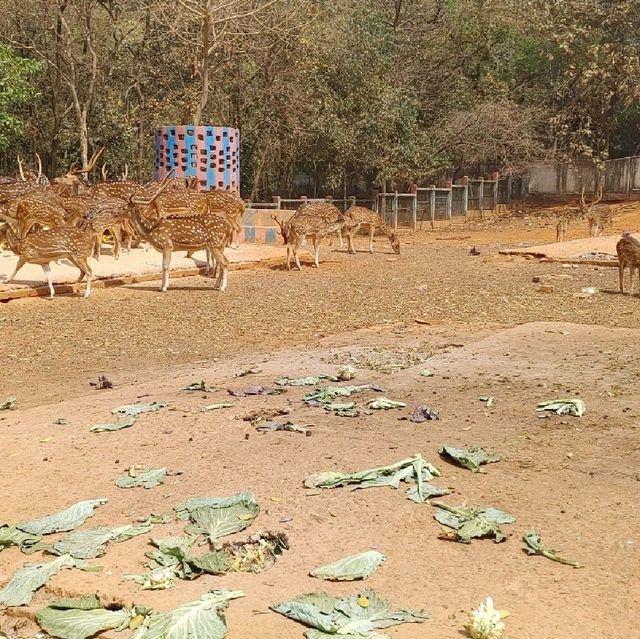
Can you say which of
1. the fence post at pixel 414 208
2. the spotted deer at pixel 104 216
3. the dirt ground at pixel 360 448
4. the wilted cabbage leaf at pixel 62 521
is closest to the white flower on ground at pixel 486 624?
the dirt ground at pixel 360 448

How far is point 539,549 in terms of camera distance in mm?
4711

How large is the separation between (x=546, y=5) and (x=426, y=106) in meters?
5.25

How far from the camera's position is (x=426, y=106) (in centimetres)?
3431

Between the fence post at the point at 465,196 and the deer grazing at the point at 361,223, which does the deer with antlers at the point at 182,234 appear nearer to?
the deer grazing at the point at 361,223

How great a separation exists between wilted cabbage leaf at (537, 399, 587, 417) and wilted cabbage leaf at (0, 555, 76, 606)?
354cm

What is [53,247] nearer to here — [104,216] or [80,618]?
[104,216]

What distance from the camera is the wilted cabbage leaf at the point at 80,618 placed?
165 inches

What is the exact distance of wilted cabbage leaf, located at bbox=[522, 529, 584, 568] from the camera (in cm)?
460

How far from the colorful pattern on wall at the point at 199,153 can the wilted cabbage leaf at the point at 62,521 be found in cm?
1716

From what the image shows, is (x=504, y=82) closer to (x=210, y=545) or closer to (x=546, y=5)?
(x=546, y=5)

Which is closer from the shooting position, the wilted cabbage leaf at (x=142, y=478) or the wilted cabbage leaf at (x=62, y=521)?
the wilted cabbage leaf at (x=62, y=521)

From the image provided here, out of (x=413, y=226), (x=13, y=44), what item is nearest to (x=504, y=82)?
(x=413, y=226)

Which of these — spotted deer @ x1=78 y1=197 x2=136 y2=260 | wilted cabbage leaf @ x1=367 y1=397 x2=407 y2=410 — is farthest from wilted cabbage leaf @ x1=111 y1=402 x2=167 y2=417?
spotted deer @ x1=78 y1=197 x2=136 y2=260

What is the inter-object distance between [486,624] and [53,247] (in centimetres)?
1167
